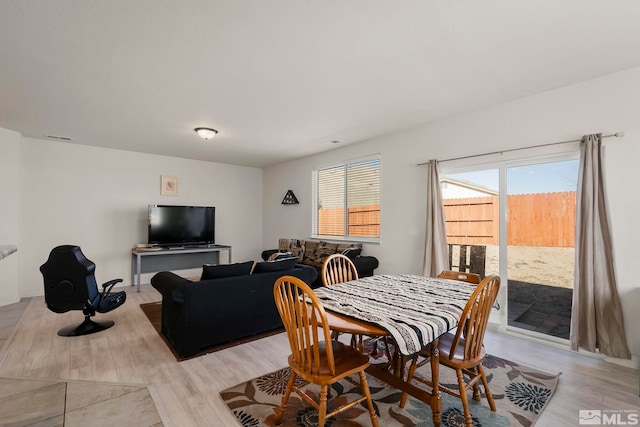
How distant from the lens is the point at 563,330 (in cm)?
305

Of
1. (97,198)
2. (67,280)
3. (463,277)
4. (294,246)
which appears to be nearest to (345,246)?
(294,246)

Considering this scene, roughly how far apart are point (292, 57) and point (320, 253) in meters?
3.51

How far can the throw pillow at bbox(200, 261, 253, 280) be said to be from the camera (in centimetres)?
295

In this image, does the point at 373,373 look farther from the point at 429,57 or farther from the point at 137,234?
the point at 137,234

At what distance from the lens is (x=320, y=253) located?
5.32m

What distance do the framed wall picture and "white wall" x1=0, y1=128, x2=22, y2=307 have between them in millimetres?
2036

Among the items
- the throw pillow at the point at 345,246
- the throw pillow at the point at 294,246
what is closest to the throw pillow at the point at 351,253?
the throw pillow at the point at 345,246

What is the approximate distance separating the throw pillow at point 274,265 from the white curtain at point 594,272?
2.86 metres

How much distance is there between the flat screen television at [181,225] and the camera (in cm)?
549

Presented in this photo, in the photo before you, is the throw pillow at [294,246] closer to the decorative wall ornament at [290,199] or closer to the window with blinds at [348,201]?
the window with blinds at [348,201]

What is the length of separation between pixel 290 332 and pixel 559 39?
2804 millimetres

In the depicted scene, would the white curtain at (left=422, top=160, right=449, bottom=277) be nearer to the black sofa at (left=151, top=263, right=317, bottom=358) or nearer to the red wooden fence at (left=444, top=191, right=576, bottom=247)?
the red wooden fence at (left=444, top=191, right=576, bottom=247)

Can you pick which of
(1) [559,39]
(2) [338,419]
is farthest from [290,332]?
(1) [559,39]

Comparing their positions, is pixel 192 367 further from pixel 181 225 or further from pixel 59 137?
pixel 59 137
